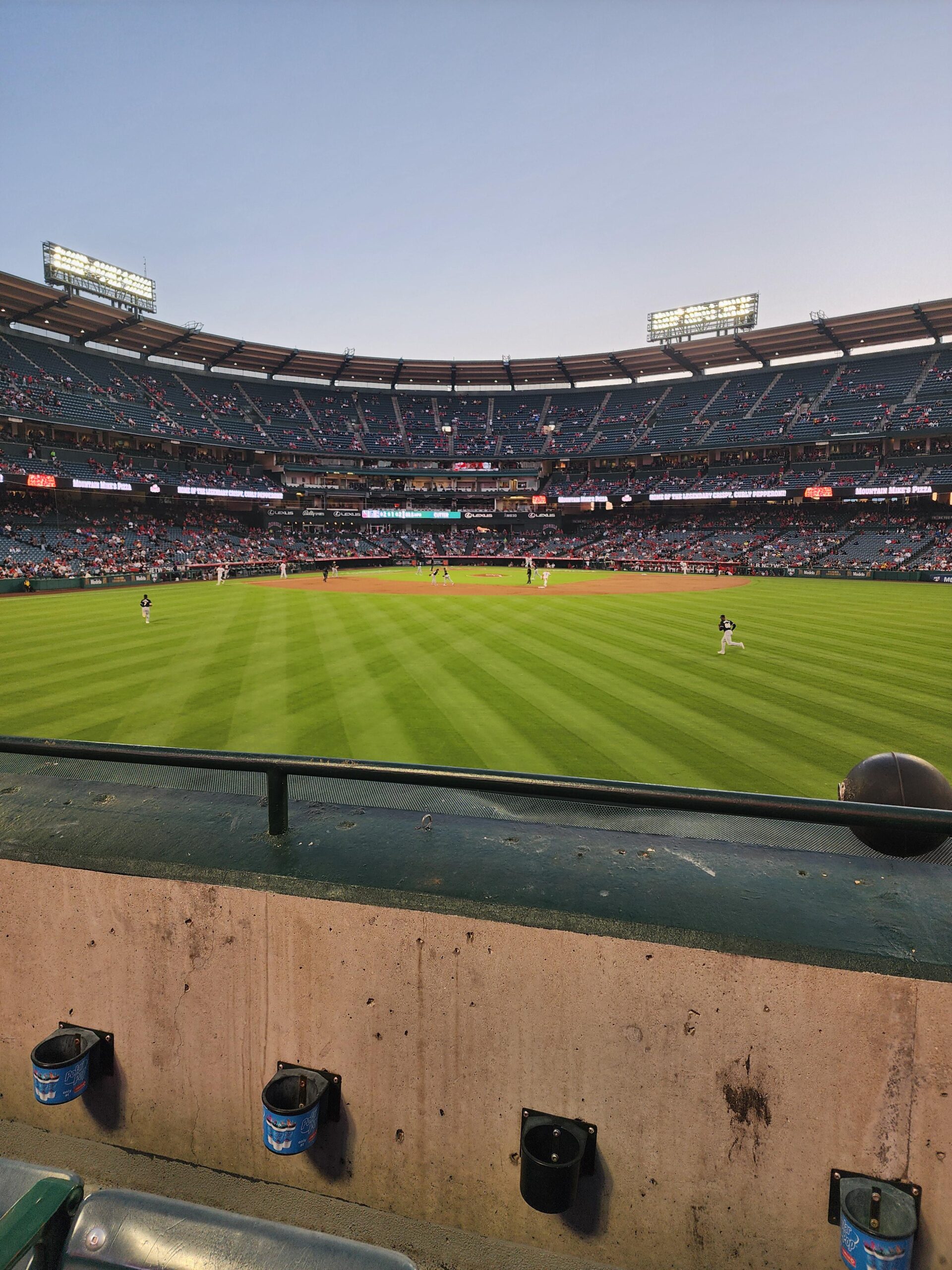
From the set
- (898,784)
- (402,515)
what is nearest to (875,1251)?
(898,784)

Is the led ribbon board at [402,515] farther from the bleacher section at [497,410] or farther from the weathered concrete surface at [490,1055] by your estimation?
the weathered concrete surface at [490,1055]

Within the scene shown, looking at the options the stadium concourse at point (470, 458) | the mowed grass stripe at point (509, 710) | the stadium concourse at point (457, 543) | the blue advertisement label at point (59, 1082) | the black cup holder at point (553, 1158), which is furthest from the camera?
the stadium concourse at point (470, 458)

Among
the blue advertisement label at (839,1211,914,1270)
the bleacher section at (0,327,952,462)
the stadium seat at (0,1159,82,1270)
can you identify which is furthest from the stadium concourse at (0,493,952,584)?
the blue advertisement label at (839,1211,914,1270)

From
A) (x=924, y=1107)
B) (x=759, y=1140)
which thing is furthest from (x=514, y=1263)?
(x=924, y=1107)

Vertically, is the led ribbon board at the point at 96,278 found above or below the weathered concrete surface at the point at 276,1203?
above

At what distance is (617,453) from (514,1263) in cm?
8398

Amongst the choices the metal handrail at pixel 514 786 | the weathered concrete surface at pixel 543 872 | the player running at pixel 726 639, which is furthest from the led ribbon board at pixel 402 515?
the metal handrail at pixel 514 786

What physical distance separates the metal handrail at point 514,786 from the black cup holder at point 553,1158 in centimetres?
127

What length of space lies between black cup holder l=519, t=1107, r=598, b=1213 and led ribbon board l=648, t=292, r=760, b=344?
285 feet

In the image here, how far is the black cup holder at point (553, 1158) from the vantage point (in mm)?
2270

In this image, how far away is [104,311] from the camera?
60.9m

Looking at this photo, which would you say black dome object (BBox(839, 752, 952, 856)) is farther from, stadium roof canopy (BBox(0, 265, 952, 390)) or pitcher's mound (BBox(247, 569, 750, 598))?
stadium roof canopy (BBox(0, 265, 952, 390))

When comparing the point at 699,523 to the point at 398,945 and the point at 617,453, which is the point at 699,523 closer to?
the point at 617,453

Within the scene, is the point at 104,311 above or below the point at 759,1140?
above
